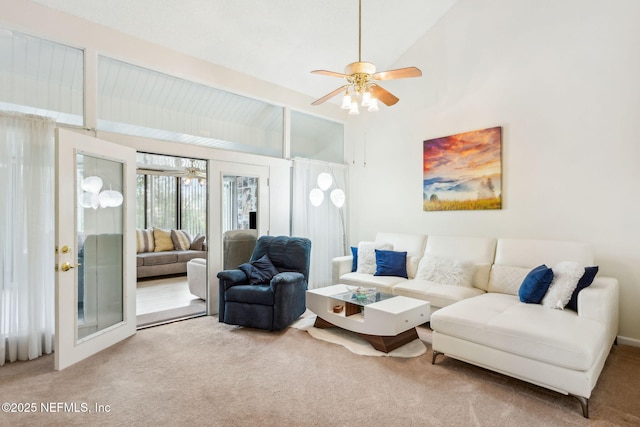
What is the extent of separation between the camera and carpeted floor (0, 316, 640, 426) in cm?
213

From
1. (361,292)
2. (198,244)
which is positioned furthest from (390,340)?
(198,244)

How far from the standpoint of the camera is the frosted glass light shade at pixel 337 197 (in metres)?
5.60

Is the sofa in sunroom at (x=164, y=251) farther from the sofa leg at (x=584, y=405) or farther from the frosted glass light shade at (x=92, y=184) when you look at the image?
the sofa leg at (x=584, y=405)

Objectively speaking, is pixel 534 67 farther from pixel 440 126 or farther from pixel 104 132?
pixel 104 132

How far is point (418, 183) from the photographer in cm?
507

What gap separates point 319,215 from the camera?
A: 5602mm

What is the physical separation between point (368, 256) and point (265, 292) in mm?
1722

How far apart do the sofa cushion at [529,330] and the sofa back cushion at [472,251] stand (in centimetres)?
82

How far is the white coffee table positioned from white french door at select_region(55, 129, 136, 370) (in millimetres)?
1997

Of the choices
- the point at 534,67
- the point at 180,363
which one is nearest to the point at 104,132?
the point at 180,363

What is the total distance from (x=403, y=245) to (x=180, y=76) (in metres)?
3.64

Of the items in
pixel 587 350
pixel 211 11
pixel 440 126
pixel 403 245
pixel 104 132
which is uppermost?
pixel 211 11

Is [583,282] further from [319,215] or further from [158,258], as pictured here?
[158,258]

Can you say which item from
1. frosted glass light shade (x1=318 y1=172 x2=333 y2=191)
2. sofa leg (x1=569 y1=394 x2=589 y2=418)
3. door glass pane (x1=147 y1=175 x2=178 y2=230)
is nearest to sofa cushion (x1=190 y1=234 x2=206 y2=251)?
door glass pane (x1=147 y1=175 x2=178 y2=230)
